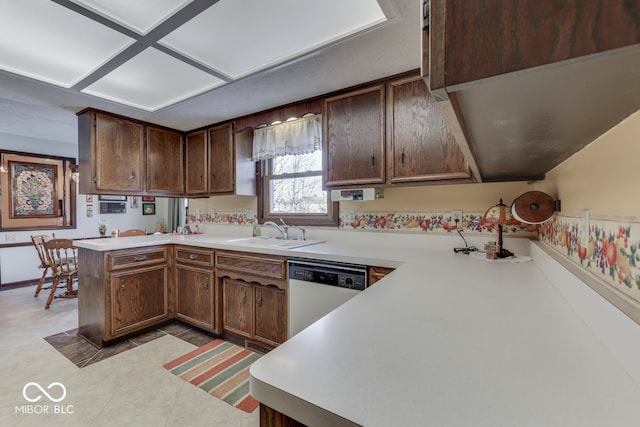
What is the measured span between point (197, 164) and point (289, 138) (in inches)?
49.2

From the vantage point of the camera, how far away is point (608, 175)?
2.30 feet

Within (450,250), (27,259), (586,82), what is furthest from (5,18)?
(27,259)

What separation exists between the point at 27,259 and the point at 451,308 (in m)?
5.96

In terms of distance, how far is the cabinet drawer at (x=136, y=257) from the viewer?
243cm

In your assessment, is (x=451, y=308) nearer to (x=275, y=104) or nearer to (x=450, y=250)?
(x=450, y=250)

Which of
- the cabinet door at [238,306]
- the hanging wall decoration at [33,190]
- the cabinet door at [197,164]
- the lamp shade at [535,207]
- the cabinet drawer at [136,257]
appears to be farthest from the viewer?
the hanging wall decoration at [33,190]

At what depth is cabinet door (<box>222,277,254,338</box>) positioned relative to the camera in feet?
7.57

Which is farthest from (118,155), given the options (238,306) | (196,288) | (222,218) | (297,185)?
(238,306)

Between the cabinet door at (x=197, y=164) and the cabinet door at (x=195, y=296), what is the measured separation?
2.91ft

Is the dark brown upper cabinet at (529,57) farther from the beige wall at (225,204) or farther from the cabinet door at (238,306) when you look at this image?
the beige wall at (225,204)

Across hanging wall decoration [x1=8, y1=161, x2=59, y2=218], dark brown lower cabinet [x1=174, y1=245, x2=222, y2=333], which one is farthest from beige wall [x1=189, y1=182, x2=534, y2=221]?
hanging wall decoration [x1=8, y1=161, x2=59, y2=218]

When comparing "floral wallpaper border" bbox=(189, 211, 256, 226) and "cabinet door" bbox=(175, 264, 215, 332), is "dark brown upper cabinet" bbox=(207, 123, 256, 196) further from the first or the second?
"cabinet door" bbox=(175, 264, 215, 332)

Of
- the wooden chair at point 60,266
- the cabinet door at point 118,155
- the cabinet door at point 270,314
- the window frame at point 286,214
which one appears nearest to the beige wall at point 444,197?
the window frame at point 286,214

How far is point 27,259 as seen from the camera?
4312mm
